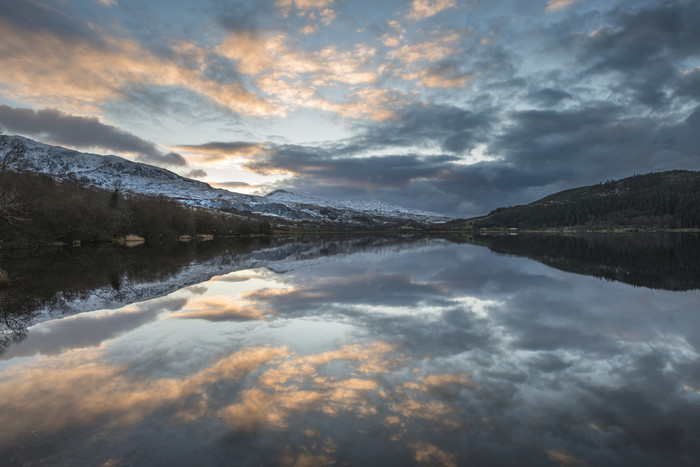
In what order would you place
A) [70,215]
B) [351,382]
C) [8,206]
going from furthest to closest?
1. [70,215]
2. [8,206]
3. [351,382]

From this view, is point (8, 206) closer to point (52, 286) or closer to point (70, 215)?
point (52, 286)

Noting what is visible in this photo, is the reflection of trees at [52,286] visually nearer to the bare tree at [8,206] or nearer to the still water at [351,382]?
the still water at [351,382]

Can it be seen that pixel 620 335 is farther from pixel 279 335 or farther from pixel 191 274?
pixel 191 274

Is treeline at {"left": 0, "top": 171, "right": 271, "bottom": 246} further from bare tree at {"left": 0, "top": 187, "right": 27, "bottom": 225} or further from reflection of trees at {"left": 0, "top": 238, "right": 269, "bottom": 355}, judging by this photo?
reflection of trees at {"left": 0, "top": 238, "right": 269, "bottom": 355}

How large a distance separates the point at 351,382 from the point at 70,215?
63.0 metres

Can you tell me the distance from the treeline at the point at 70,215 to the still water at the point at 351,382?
1149 inches

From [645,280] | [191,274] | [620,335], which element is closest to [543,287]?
[645,280]

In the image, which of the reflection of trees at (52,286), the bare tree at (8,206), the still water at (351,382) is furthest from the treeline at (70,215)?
the still water at (351,382)

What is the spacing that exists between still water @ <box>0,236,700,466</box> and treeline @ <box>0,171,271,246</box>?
29187mm

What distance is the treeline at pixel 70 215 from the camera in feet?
145

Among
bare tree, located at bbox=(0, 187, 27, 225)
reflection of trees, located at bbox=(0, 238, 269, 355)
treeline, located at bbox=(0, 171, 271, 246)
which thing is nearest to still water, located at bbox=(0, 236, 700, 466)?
reflection of trees, located at bbox=(0, 238, 269, 355)

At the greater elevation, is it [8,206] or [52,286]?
[8,206]

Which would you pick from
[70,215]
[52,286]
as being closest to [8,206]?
[52,286]

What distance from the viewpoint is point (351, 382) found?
7199 mm
